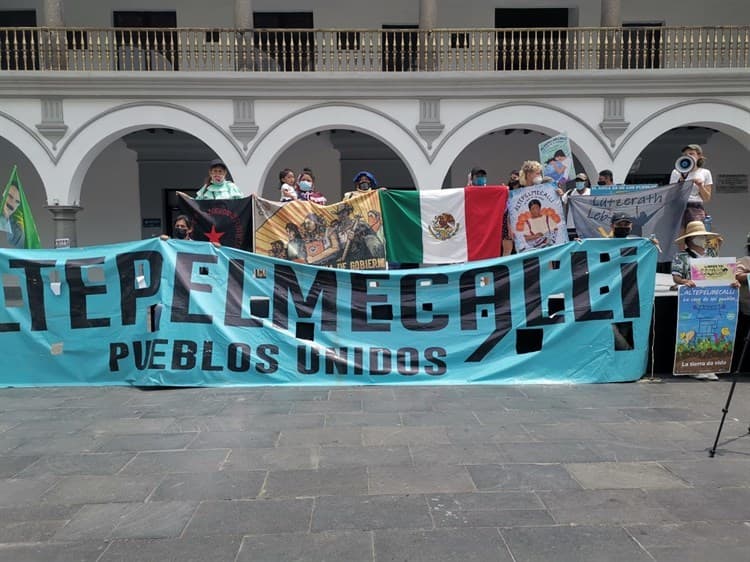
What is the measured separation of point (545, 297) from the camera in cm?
628

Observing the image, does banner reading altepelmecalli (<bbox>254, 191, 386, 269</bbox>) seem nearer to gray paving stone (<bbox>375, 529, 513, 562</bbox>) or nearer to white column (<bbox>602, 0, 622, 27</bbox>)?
gray paving stone (<bbox>375, 529, 513, 562</bbox>)

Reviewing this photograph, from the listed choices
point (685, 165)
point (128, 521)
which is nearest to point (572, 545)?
point (128, 521)

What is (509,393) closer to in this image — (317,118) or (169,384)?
(169,384)

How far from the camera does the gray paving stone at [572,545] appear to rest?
2.82 meters

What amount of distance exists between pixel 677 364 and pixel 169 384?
18.2 feet

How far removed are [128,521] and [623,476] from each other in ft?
10.2

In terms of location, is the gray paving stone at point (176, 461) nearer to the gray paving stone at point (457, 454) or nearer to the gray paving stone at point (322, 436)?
the gray paving stone at point (322, 436)

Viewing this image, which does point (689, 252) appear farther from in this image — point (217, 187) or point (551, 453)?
point (217, 187)

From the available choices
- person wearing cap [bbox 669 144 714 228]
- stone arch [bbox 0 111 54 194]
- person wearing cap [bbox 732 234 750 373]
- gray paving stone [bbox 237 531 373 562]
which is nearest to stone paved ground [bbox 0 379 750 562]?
gray paving stone [bbox 237 531 373 562]

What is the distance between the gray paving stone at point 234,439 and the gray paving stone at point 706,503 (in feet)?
8.97

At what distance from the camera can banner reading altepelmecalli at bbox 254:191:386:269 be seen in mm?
7203

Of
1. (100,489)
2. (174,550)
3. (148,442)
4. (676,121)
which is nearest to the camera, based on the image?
(174,550)

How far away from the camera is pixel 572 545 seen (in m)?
2.93

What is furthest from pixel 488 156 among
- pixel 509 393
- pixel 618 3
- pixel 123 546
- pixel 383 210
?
pixel 123 546
